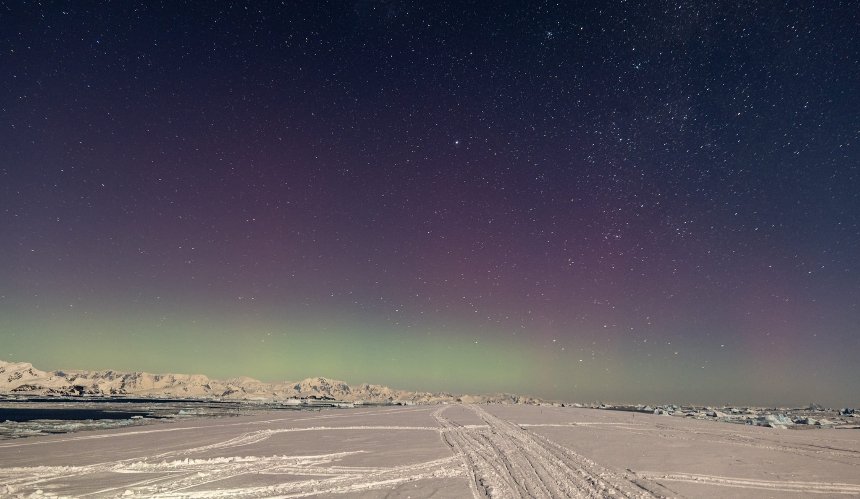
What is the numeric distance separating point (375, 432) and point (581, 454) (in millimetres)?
13956

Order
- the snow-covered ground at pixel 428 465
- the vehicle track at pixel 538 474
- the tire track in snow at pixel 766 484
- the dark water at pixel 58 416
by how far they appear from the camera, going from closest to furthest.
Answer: the vehicle track at pixel 538 474
the snow-covered ground at pixel 428 465
the tire track in snow at pixel 766 484
the dark water at pixel 58 416

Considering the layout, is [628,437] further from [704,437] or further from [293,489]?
[293,489]

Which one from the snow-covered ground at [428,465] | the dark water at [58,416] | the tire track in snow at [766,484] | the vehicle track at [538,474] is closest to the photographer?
the vehicle track at [538,474]

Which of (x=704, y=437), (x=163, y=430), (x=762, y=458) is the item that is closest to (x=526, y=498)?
(x=762, y=458)

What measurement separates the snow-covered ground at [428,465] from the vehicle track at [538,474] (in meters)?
0.05

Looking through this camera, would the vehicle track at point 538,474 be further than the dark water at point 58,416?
No

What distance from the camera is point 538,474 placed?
13031 mm

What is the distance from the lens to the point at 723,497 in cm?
1059

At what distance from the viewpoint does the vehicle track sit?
35.8 ft

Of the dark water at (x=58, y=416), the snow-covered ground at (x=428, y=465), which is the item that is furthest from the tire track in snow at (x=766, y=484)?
the dark water at (x=58, y=416)

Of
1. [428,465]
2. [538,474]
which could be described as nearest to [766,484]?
[538,474]

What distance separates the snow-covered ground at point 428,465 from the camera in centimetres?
1123

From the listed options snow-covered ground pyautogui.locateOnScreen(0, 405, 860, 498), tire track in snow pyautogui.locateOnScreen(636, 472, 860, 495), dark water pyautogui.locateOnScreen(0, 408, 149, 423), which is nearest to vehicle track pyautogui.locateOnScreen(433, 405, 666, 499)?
snow-covered ground pyautogui.locateOnScreen(0, 405, 860, 498)

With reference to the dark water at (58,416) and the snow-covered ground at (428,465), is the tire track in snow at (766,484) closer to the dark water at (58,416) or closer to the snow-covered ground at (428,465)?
the snow-covered ground at (428,465)
